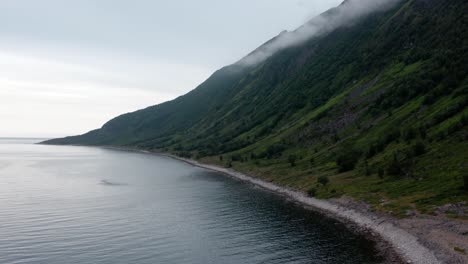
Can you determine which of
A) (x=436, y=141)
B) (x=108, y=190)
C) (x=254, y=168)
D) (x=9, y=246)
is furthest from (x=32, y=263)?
(x=254, y=168)

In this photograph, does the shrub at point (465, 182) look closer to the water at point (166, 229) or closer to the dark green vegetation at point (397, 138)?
the dark green vegetation at point (397, 138)

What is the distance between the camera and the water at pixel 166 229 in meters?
54.7

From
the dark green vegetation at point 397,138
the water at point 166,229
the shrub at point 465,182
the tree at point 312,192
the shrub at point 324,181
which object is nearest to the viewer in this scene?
the water at point 166,229

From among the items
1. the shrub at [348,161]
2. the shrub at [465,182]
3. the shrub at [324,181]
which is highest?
the shrub at [348,161]

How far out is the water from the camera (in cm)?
5472

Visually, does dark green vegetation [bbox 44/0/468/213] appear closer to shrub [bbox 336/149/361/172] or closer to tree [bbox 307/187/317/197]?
shrub [bbox 336/149/361/172]

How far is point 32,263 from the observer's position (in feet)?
167

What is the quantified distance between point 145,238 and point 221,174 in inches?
4052

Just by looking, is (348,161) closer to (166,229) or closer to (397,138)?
(397,138)

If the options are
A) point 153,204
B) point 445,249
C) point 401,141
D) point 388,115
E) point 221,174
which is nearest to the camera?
point 445,249

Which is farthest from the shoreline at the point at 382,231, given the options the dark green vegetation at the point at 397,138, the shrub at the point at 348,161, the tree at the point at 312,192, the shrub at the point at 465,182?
the shrub at the point at 348,161

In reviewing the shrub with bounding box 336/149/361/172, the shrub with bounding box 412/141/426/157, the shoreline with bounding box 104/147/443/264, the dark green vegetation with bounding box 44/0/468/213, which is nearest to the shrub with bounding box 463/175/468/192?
the dark green vegetation with bounding box 44/0/468/213

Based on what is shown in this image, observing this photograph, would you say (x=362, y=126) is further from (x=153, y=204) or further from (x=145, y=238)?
(x=145, y=238)

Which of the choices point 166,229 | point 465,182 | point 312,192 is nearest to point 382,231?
point 465,182
